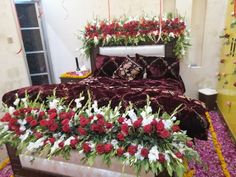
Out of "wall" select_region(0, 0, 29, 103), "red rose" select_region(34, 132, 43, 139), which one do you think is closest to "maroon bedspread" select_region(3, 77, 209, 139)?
"red rose" select_region(34, 132, 43, 139)

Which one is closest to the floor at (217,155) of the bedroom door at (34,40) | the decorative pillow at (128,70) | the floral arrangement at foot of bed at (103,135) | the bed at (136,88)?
the bed at (136,88)

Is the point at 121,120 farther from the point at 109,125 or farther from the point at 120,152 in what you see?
the point at 120,152

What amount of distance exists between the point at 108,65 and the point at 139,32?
74cm

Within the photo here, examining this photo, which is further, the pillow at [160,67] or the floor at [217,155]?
the pillow at [160,67]

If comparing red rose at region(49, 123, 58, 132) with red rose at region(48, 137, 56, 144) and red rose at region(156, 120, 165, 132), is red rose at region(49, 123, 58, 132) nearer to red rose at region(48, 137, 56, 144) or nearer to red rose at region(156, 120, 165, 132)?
red rose at region(48, 137, 56, 144)

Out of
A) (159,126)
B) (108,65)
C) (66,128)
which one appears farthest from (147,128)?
(108,65)

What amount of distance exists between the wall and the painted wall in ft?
2.77

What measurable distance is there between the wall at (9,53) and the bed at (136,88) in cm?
110

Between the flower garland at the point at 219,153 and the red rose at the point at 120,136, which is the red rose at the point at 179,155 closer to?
the red rose at the point at 120,136

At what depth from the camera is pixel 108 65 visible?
322 cm

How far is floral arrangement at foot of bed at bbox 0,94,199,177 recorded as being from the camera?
1.31 metres

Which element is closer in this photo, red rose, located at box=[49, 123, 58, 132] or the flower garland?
red rose, located at box=[49, 123, 58, 132]

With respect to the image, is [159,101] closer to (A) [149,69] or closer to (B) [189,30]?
(A) [149,69]

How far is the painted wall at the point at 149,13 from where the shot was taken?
3.22 meters
